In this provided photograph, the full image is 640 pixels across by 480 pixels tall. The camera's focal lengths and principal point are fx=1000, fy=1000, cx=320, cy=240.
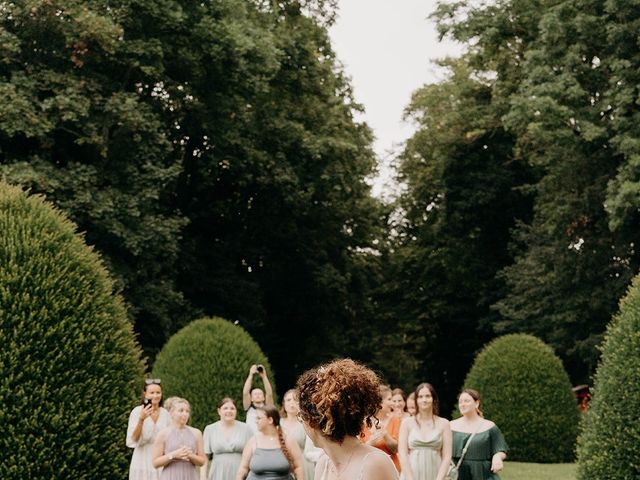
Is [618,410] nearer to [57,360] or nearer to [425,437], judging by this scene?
[425,437]

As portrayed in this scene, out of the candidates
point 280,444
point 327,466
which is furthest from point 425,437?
point 327,466

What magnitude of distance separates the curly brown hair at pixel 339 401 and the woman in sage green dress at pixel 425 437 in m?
6.01

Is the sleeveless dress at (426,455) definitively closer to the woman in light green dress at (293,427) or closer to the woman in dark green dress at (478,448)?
the woman in dark green dress at (478,448)

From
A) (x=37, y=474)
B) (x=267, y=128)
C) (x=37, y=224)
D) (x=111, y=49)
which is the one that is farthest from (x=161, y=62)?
→ (x=37, y=474)

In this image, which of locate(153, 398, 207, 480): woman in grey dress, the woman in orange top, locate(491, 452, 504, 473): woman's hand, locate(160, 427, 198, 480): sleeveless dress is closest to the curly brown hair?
the woman in orange top

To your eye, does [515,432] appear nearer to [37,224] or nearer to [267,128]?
[267,128]

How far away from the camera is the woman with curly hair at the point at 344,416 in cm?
423

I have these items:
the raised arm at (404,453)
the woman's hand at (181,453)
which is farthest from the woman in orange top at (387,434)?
the woman's hand at (181,453)

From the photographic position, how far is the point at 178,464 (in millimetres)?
10477

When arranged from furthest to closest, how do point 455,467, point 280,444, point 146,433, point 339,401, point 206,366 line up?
point 206,366 < point 146,433 < point 455,467 < point 280,444 < point 339,401

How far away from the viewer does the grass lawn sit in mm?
20641

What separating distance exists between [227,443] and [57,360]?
2168 mm

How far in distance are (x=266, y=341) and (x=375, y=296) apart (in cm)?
860

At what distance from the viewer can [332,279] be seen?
35844 mm
